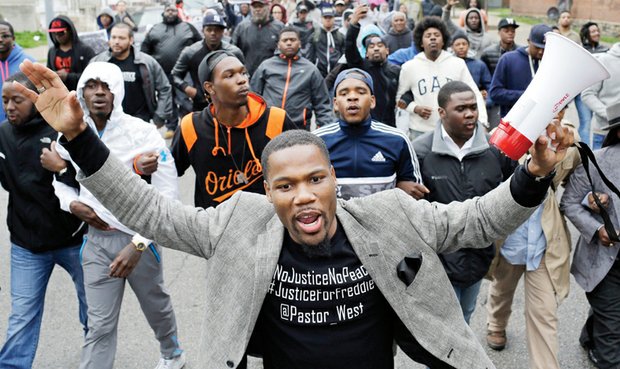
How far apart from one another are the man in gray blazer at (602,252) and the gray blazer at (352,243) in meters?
1.94

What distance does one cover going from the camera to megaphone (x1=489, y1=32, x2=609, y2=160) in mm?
2346

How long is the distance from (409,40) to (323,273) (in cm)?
868

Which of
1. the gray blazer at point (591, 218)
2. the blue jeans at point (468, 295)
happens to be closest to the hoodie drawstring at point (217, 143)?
the blue jeans at point (468, 295)

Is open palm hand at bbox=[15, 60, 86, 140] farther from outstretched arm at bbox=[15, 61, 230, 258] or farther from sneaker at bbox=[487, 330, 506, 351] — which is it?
sneaker at bbox=[487, 330, 506, 351]

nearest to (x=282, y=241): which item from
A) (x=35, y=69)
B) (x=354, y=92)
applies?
(x=35, y=69)

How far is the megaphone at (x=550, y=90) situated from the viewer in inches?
92.4

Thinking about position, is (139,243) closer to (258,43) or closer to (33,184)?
(33,184)

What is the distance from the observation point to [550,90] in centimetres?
237

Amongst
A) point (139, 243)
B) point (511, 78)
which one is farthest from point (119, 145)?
point (511, 78)

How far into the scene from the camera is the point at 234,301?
252 centimetres

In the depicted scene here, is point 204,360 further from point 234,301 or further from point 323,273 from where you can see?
point 323,273

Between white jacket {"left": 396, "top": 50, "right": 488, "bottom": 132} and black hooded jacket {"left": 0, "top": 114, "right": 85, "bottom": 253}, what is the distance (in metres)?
3.71

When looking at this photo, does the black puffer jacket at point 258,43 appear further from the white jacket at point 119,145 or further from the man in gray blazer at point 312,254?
the man in gray blazer at point 312,254

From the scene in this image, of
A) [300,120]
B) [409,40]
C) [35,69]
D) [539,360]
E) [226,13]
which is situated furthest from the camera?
[226,13]
